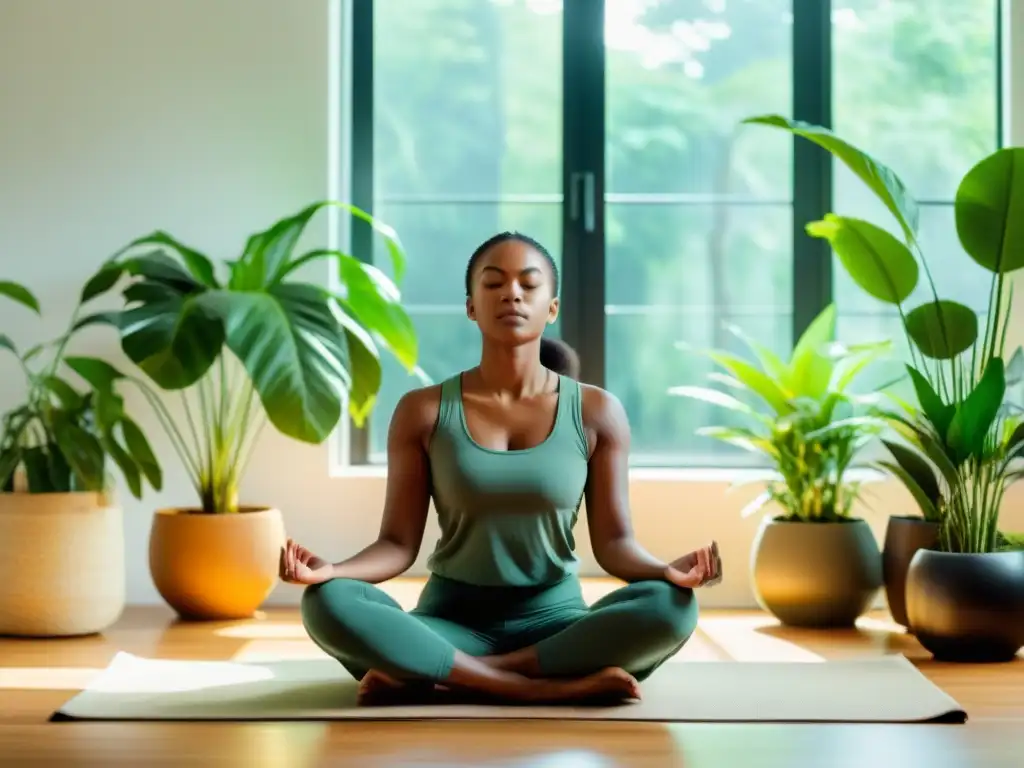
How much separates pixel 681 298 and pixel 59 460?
1.92 meters

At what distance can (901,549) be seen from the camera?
3.34m

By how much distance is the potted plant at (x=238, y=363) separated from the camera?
10.4 feet

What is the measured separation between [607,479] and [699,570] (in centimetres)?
36

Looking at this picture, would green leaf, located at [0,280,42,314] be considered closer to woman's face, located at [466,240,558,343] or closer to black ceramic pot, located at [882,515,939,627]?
woman's face, located at [466,240,558,343]

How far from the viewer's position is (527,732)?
226 cm

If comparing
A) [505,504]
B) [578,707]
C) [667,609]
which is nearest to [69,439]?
[505,504]

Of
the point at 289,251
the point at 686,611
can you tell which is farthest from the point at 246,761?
the point at 289,251

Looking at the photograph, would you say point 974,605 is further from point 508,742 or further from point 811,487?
point 508,742

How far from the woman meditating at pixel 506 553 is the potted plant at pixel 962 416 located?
2.71 ft

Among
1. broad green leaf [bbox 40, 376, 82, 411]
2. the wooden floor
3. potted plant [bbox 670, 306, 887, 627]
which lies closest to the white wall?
potted plant [bbox 670, 306, 887, 627]

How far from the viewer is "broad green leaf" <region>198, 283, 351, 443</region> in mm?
3107

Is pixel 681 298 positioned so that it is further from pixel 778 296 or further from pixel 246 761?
pixel 246 761

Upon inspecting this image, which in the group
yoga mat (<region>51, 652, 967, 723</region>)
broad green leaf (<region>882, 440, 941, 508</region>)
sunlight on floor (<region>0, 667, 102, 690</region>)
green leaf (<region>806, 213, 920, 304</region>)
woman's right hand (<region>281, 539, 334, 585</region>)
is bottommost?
sunlight on floor (<region>0, 667, 102, 690</region>)

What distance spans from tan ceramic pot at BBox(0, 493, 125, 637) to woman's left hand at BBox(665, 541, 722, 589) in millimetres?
1602
